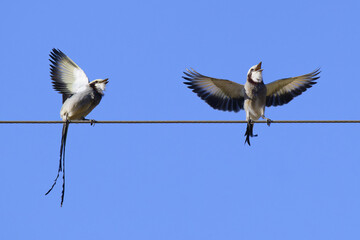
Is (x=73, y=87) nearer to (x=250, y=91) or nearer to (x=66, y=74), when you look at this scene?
(x=66, y=74)

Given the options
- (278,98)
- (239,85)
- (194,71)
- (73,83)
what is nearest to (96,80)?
(73,83)

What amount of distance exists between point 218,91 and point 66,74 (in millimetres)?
2914

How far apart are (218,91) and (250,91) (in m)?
0.72

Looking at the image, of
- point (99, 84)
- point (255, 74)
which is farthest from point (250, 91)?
point (99, 84)

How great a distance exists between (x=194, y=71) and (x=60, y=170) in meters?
3.22

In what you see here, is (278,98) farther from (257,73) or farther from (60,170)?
(60,170)

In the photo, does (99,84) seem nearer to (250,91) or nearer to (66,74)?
(66,74)

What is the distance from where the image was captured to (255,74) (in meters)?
12.2

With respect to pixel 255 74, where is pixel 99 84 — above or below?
below

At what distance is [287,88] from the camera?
12.7m

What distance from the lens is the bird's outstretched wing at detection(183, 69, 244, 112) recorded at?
40.5 feet

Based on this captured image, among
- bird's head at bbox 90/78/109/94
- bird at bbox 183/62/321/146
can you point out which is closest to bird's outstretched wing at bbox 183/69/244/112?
bird at bbox 183/62/321/146

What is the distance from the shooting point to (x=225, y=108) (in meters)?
12.6

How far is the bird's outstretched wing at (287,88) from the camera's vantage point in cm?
1252
